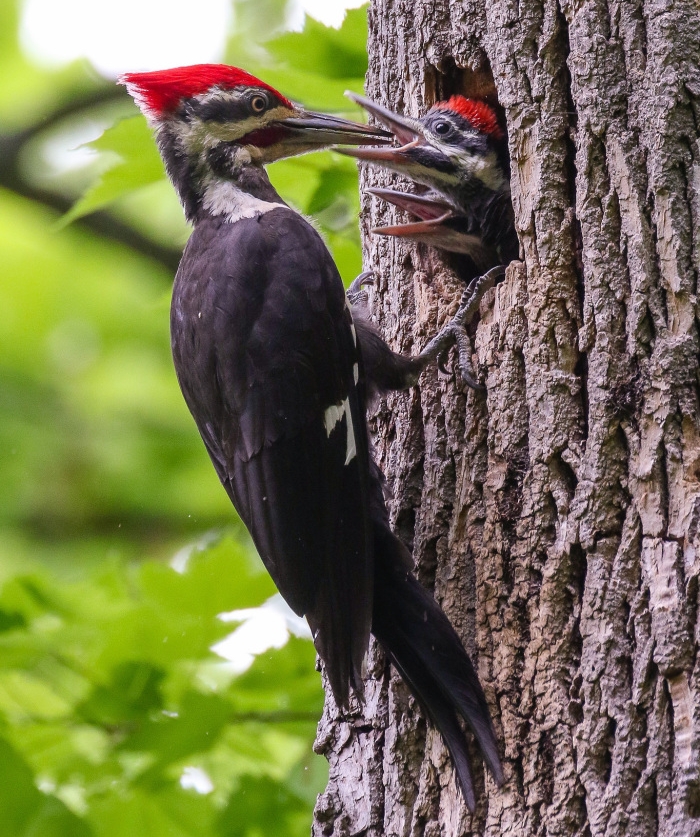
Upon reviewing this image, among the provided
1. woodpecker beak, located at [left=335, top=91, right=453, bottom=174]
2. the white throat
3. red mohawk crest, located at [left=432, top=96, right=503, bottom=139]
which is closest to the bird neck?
the white throat

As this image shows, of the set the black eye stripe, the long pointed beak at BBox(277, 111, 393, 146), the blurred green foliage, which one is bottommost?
the blurred green foliage

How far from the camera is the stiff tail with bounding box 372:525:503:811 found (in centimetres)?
172

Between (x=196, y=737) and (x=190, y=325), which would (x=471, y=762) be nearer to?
(x=196, y=737)

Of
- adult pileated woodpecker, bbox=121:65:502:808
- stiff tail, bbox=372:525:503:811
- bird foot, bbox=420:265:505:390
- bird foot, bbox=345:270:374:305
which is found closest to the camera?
stiff tail, bbox=372:525:503:811

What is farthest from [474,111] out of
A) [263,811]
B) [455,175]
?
[263,811]

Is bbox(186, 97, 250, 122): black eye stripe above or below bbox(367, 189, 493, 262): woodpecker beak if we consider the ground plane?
above

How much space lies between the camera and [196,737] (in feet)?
8.07

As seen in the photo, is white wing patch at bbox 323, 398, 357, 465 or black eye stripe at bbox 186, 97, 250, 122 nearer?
white wing patch at bbox 323, 398, 357, 465

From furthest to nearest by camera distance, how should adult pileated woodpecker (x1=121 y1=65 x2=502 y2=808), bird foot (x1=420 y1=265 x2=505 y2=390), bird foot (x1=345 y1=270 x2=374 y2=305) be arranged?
bird foot (x1=345 y1=270 x2=374 y2=305), bird foot (x1=420 y1=265 x2=505 y2=390), adult pileated woodpecker (x1=121 y1=65 x2=502 y2=808)

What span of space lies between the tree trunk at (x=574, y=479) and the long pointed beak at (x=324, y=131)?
42 cm

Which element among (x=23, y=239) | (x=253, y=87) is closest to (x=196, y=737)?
(x=253, y=87)

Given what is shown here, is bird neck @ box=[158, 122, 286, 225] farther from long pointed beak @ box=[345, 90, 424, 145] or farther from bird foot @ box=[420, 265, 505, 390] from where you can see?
bird foot @ box=[420, 265, 505, 390]

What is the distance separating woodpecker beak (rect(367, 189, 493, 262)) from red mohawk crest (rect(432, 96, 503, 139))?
0.21 metres

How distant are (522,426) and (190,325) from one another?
0.87 meters
